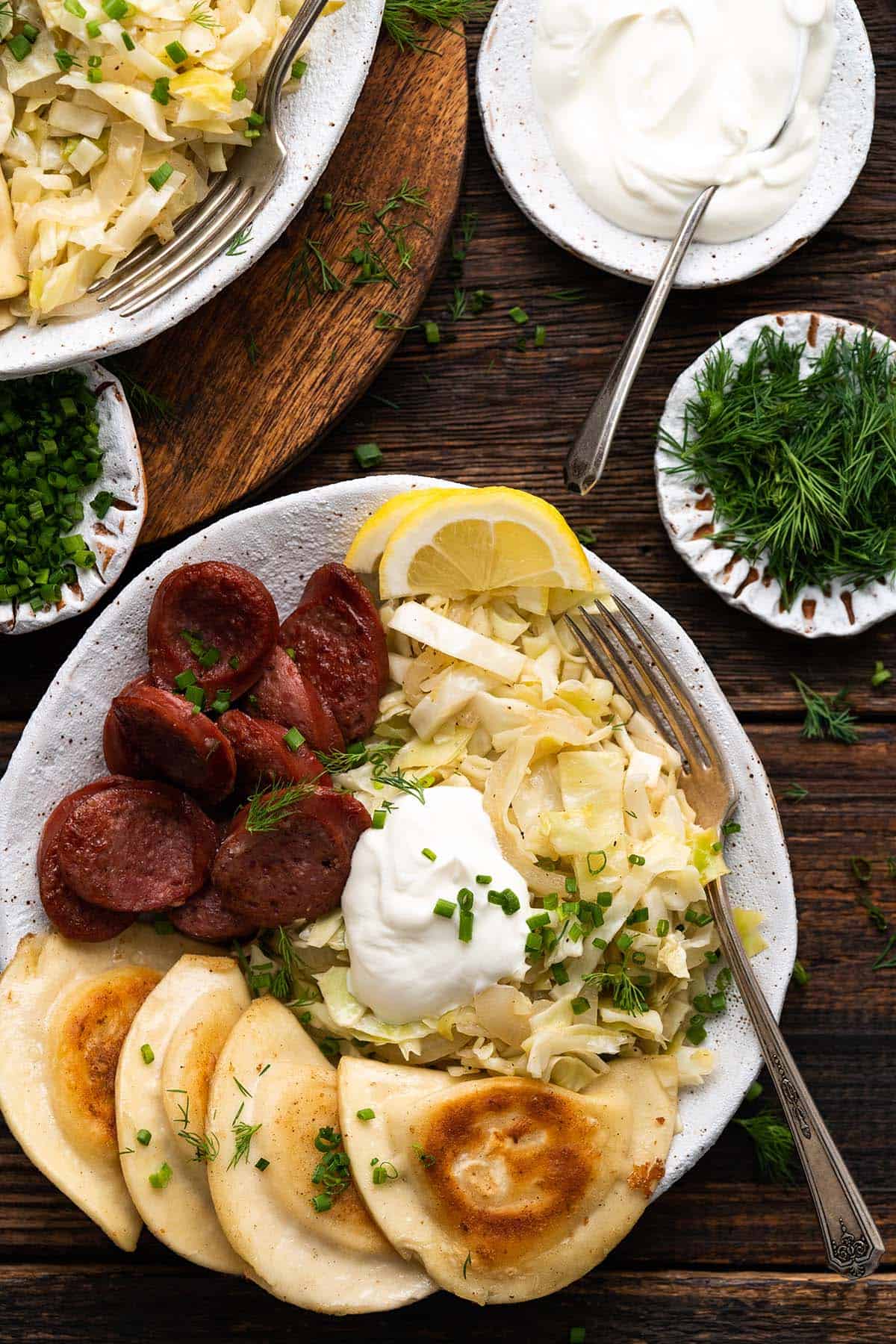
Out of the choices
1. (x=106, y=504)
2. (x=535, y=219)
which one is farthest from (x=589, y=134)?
(x=106, y=504)

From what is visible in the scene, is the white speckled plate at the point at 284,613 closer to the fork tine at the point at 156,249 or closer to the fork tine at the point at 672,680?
the fork tine at the point at 672,680

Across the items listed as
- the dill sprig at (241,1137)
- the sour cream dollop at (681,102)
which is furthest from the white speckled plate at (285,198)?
the dill sprig at (241,1137)

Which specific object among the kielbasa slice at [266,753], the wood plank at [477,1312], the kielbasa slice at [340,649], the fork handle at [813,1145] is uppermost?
the kielbasa slice at [340,649]

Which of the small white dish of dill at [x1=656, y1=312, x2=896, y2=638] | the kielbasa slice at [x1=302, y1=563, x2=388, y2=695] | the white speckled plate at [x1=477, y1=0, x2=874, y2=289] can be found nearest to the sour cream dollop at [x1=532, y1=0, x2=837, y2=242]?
the white speckled plate at [x1=477, y1=0, x2=874, y2=289]

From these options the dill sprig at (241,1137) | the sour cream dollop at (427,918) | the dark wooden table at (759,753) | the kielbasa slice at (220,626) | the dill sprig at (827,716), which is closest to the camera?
the dill sprig at (241,1137)

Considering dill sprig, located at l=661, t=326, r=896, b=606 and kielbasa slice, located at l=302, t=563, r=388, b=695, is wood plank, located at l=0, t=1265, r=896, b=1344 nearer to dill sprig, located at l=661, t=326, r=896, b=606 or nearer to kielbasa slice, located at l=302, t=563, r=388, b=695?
kielbasa slice, located at l=302, t=563, r=388, b=695

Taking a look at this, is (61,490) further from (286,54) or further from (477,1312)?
(477,1312)

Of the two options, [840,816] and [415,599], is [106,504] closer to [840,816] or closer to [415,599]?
[415,599]
